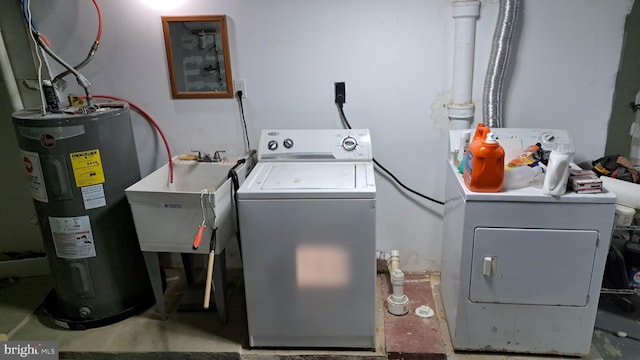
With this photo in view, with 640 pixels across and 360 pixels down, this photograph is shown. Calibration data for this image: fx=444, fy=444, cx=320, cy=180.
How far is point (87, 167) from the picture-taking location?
2018 millimetres

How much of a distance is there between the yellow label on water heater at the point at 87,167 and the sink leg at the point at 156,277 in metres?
0.42

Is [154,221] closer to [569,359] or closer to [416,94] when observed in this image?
[416,94]

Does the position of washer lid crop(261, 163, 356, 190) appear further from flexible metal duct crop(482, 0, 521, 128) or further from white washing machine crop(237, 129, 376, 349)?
flexible metal duct crop(482, 0, 521, 128)

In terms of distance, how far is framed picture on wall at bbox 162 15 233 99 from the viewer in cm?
227

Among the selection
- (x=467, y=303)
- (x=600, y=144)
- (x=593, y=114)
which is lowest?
(x=467, y=303)

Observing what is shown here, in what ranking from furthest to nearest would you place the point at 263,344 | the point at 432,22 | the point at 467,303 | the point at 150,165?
the point at 150,165 → the point at 432,22 → the point at 263,344 → the point at 467,303

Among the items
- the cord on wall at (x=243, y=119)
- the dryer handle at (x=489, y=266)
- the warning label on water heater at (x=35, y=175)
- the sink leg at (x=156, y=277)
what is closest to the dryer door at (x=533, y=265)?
the dryer handle at (x=489, y=266)

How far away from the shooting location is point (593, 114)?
2238 millimetres

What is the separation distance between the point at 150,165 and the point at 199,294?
0.79 meters

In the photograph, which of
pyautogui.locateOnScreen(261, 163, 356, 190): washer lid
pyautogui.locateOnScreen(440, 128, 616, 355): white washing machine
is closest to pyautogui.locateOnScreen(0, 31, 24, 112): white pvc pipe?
pyautogui.locateOnScreen(261, 163, 356, 190): washer lid

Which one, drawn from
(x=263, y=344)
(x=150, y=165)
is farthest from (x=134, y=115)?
(x=263, y=344)

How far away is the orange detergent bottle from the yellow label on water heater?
164 cm

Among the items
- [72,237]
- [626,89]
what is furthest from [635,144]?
[72,237]

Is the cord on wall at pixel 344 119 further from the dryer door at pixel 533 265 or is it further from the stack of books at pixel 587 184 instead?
the stack of books at pixel 587 184
